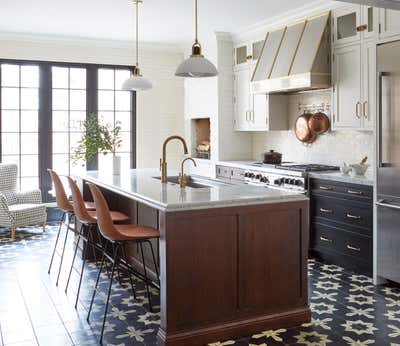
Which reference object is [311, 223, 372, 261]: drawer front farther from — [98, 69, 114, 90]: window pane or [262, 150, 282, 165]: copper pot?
[98, 69, 114, 90]: window pane

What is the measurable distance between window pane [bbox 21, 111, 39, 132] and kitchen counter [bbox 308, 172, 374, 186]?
4400 mm

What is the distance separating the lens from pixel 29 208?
713cm

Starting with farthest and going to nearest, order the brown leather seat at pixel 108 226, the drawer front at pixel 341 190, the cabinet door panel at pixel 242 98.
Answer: the cabinet door panel at pixel 242 98 < the drawer front at pixel 341 190 < the brown leather seat at pixel 108 226

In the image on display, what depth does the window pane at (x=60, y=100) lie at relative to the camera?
8.13 meters

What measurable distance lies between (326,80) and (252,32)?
180cm

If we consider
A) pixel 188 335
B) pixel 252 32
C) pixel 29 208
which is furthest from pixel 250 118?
pixel 188 335

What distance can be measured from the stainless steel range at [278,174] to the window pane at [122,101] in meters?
2.37

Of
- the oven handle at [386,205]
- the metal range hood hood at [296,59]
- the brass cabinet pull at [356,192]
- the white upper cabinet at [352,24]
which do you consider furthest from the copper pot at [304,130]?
the oven handle at [386,205]

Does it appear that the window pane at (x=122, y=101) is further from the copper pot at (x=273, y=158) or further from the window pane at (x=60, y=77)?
the copper pot at (x=273, y=158)

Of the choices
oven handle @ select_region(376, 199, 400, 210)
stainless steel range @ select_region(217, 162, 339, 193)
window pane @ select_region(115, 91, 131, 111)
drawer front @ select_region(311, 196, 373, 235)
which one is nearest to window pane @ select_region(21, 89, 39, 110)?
window pane @ select_region(115, 91, 131, 111)

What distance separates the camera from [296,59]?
20.0 ft

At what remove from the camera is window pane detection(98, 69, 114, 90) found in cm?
839

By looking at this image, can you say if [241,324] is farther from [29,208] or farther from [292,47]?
[29,208]

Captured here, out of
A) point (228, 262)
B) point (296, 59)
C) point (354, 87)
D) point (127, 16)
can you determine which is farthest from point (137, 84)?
point (228, 262)
